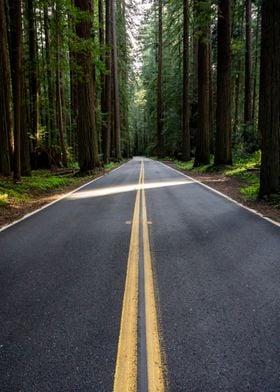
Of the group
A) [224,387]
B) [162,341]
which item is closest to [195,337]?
[162,341]

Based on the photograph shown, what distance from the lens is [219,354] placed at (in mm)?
2859

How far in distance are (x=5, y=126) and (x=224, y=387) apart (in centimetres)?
1451

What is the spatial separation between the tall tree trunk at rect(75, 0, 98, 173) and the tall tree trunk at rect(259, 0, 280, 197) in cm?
1194

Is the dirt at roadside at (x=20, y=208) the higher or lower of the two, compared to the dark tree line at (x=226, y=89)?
lower

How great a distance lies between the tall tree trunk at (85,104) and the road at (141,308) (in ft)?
48.6

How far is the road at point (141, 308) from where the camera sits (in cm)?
265

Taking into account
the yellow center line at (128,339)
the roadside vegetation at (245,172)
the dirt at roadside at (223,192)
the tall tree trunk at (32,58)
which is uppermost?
the tall tree trunk at (32,58)

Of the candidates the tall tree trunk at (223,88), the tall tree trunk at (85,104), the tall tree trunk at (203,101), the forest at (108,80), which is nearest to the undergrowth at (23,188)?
the forest at (108,80)

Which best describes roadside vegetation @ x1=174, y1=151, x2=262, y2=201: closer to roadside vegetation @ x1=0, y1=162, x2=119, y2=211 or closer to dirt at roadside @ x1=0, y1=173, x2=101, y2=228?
dirt at roadside @ x1=0, y1=173, x2=101, y2=228

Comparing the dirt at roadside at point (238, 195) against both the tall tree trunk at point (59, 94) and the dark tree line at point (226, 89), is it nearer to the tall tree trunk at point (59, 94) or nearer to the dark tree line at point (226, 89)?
the dark tree line at point (226, 89)

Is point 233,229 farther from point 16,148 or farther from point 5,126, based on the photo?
point 5,126

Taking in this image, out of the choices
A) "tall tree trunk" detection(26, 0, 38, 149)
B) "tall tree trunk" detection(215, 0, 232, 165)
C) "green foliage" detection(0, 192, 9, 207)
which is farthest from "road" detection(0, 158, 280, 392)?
"tall tree trunk" detection(26, 0, 38, 149)

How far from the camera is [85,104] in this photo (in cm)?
2144

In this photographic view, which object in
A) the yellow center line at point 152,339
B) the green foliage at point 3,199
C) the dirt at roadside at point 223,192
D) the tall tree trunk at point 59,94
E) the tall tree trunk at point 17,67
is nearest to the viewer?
the yellow center line at point 152,339
